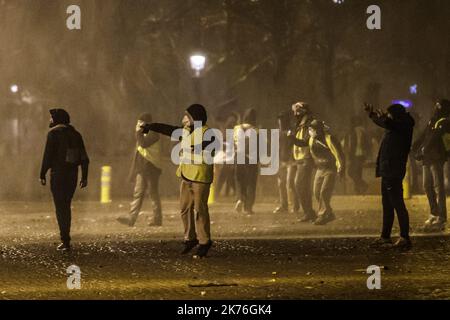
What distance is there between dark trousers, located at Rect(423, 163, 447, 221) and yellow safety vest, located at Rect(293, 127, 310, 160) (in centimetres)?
206

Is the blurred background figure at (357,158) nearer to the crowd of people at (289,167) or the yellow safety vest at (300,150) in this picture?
the crowd of people at (289,167)

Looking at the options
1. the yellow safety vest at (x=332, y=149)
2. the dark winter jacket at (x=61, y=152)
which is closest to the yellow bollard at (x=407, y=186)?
the yellow safety vest at (x=332, y=149)

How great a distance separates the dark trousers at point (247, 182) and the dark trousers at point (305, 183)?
1.58 meters

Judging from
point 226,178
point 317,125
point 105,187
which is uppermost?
point 317,125

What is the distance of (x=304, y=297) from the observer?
7.41 m

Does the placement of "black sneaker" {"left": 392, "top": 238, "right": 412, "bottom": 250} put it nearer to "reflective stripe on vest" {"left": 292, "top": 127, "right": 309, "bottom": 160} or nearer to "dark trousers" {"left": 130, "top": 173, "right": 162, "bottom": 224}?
"reflective stripe on vest" {"left": 292, "top": 127, "right": 309, "bottom": 160}

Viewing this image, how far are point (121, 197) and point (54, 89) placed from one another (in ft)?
35.9

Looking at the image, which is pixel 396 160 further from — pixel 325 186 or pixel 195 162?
pixel 325 186

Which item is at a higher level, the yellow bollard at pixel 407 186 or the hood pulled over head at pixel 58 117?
the hood pulled over head at pixel 58 117

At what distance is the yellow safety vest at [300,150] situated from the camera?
1384 centimetres

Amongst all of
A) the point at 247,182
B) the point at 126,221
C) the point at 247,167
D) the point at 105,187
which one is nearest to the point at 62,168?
the point at 126,221

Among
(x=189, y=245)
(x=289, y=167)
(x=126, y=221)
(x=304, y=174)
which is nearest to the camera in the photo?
(x=189, y=245)

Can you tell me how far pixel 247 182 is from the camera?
51.5 feet

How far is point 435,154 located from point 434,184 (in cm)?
51
